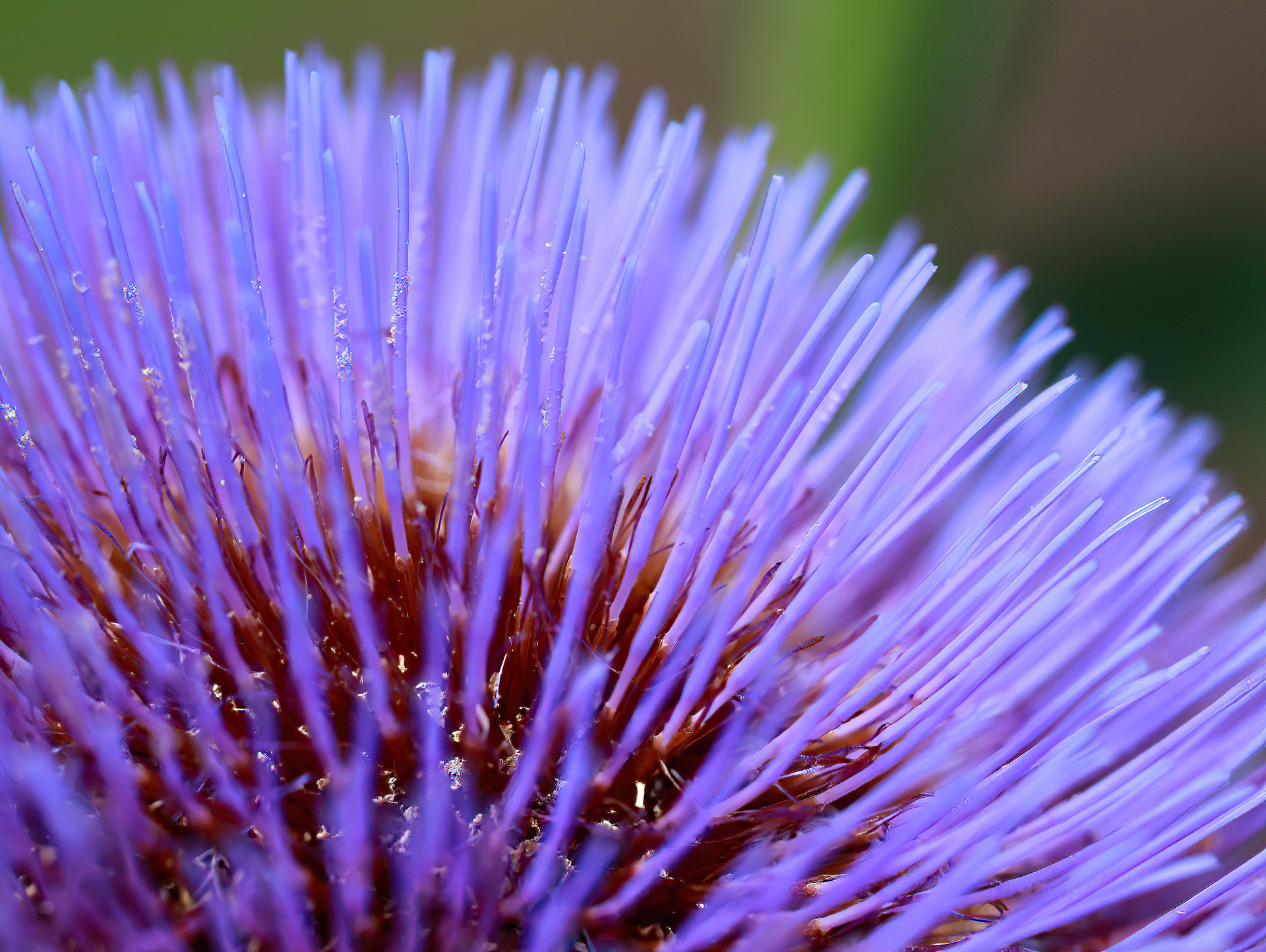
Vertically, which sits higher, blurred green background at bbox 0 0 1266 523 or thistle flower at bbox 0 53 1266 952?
blurred green background at bbox 0 0 1266 523

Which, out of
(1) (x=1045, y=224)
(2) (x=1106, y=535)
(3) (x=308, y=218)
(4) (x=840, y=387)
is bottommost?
(2) (x=1106, y=535)

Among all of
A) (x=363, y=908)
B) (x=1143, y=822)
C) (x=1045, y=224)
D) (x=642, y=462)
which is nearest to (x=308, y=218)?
(x=642, y=462)

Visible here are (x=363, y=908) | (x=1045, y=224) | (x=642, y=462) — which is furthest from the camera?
(x=1045, y=224)

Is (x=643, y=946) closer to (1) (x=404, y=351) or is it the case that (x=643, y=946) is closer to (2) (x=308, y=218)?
(1) (x=404, y=351)

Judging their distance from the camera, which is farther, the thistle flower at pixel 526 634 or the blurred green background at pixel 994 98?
the blurred green background at pixel 994 98

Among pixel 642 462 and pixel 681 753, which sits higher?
pixel 642 462
